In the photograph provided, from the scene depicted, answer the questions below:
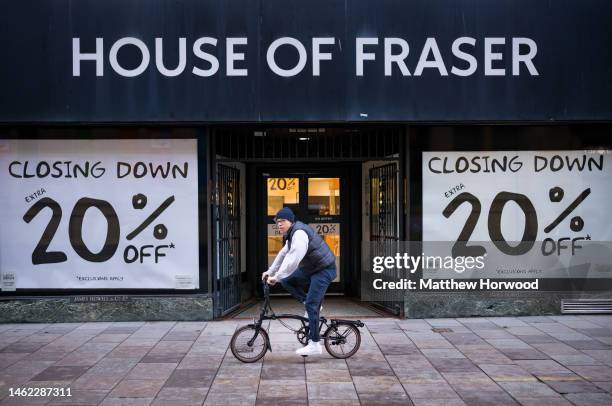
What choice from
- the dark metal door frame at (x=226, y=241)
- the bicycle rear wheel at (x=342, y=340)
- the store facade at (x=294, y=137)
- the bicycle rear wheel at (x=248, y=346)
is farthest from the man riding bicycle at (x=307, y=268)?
the dark metal door frame at (x=226, y=241)

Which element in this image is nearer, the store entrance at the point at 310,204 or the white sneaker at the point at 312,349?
the white sneaker at the point at 312,349

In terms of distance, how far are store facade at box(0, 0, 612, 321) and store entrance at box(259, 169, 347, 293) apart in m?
1.83

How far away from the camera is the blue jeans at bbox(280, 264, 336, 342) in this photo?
793 cm

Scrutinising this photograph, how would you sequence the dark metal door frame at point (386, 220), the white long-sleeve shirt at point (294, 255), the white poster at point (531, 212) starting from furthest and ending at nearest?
the dark metal door frame at point (386, 220) → the white poster at point (531, 212) → the white long-sleeve shirt at point (294, 255)

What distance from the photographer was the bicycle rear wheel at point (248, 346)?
803cm

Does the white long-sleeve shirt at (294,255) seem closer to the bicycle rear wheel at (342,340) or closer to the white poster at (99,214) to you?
the bicycle rear wheel at (342,340)

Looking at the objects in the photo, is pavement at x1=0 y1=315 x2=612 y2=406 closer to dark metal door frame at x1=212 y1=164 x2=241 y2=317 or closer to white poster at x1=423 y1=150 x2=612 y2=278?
dark metal door frame at x1=212 y1=164 x2=241 y2=317

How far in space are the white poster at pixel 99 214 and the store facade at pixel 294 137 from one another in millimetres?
23

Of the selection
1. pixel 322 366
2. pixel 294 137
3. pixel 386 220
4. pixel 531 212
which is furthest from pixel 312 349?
pixel 531 212

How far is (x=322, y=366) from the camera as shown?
25.9 feet

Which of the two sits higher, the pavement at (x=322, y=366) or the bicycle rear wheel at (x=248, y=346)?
the bicycle rear wheel at (x=248, y=346)

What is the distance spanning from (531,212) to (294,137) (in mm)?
4254

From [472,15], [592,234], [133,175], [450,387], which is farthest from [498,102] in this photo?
[133,175]

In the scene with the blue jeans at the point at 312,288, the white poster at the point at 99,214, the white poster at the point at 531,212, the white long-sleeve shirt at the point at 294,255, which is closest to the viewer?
the white long-sleeve shirt at the point at 294,255
